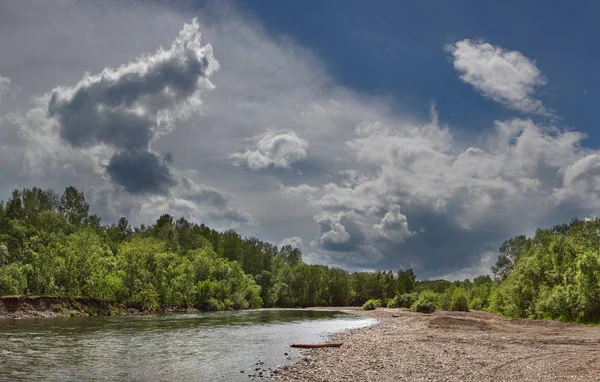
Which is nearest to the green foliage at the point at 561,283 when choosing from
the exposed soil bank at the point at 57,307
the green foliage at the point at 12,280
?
the exposed soil bank at the point at 57,307

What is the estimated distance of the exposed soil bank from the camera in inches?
2970

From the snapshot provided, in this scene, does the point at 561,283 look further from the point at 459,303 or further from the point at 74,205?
the point at 74,205

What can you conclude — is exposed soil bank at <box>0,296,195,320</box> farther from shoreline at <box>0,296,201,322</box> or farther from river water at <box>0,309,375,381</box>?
river water at <box>0,309,375,381</box>

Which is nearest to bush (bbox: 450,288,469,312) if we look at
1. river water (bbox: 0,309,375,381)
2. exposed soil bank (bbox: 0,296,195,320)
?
exposed soil bank (bbox: 0,296,195,320)

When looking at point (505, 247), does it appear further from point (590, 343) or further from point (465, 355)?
point (465, 355)

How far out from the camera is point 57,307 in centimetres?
8519

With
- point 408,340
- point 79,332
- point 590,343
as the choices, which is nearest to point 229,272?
point 79,332

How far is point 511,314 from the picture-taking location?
9881 centimetres

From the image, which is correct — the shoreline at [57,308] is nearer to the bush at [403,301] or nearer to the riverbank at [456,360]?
the riverbank at [456,360]

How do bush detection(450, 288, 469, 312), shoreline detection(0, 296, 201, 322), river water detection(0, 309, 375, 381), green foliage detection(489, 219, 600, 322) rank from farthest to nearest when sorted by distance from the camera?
bush detection(450, 288, 469, 312) → shoreline detection(0, 296, 201, 322) → green foliage detection(489, 219, 600, 322) → river water detection(0, 309, 375, 381)

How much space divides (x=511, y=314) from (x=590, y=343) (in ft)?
198

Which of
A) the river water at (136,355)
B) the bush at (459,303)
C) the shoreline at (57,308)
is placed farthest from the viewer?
the bush at (459,303)

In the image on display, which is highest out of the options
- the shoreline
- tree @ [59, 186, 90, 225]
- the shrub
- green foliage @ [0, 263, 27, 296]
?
tree @ [59, 186, 90, 225]

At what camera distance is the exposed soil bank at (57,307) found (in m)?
75.4
